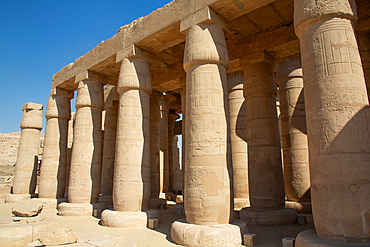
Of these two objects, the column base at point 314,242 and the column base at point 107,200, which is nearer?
the column base at point 314,242

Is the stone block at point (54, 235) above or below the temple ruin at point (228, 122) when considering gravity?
below

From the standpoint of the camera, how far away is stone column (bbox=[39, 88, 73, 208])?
1255cm

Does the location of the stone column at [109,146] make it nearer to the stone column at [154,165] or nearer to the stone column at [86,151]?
the stone column at [154,165]

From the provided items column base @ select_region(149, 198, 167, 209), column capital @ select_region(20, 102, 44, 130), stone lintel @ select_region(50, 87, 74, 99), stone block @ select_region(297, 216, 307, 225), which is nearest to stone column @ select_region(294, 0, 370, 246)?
stone block @ select_region(297, 216, 307, 225)

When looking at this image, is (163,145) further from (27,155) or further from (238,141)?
(27,155)

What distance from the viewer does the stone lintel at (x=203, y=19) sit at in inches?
277

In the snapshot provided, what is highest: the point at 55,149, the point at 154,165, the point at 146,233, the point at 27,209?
the point at 55,149

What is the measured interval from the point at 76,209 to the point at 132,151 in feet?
12.0

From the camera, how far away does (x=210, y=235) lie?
5.68m

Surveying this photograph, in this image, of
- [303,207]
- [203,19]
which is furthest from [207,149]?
[303,207]

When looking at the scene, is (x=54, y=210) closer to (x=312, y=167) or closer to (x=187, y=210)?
(x=187, y=210)

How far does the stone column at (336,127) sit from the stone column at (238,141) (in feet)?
20.2

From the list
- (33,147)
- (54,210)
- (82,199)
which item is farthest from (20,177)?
(82,199)

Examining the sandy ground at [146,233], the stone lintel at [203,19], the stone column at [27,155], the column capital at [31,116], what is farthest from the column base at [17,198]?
the stone lintel at [203,19]
